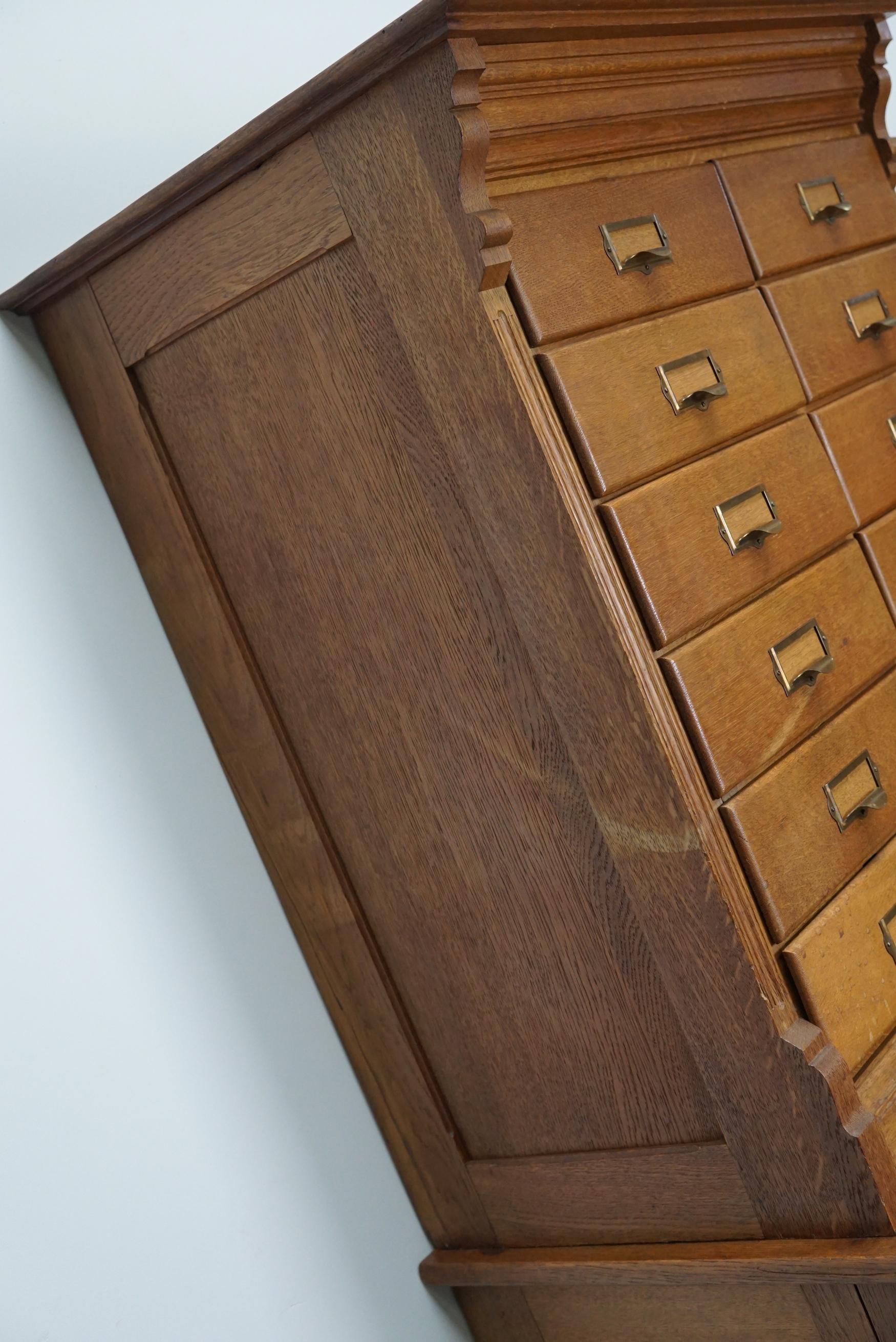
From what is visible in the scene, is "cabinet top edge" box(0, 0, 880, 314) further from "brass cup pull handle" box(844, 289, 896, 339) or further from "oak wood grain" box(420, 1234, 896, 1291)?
"oak wood grain" box(420, 1234, 896, 1291)

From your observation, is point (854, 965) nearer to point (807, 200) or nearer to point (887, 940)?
point (887, 940)

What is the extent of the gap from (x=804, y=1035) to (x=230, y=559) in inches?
34.5

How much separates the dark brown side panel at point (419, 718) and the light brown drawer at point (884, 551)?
1.93 ft

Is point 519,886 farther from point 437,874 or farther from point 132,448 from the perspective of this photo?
point 132,448

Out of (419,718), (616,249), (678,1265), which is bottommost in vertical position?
(678,1265)

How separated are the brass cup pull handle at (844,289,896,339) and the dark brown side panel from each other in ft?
2.61

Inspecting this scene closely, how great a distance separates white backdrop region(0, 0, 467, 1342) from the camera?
4.47 feet

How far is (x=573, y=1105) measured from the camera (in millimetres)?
1497

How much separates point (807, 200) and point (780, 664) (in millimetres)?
741

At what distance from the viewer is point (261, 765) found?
161 centimetres

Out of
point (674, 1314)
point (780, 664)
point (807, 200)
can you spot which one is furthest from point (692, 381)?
point (674, 1314)

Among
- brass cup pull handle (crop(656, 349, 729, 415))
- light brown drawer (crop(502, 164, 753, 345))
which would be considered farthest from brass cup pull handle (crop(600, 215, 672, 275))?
brass cup pull handle (crop(656, 349, 729, 415))

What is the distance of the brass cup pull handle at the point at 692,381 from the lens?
1.39 meters

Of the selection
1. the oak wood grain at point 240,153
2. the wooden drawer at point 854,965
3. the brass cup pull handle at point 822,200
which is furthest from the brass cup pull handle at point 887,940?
the oak wood grain at point 240,153
